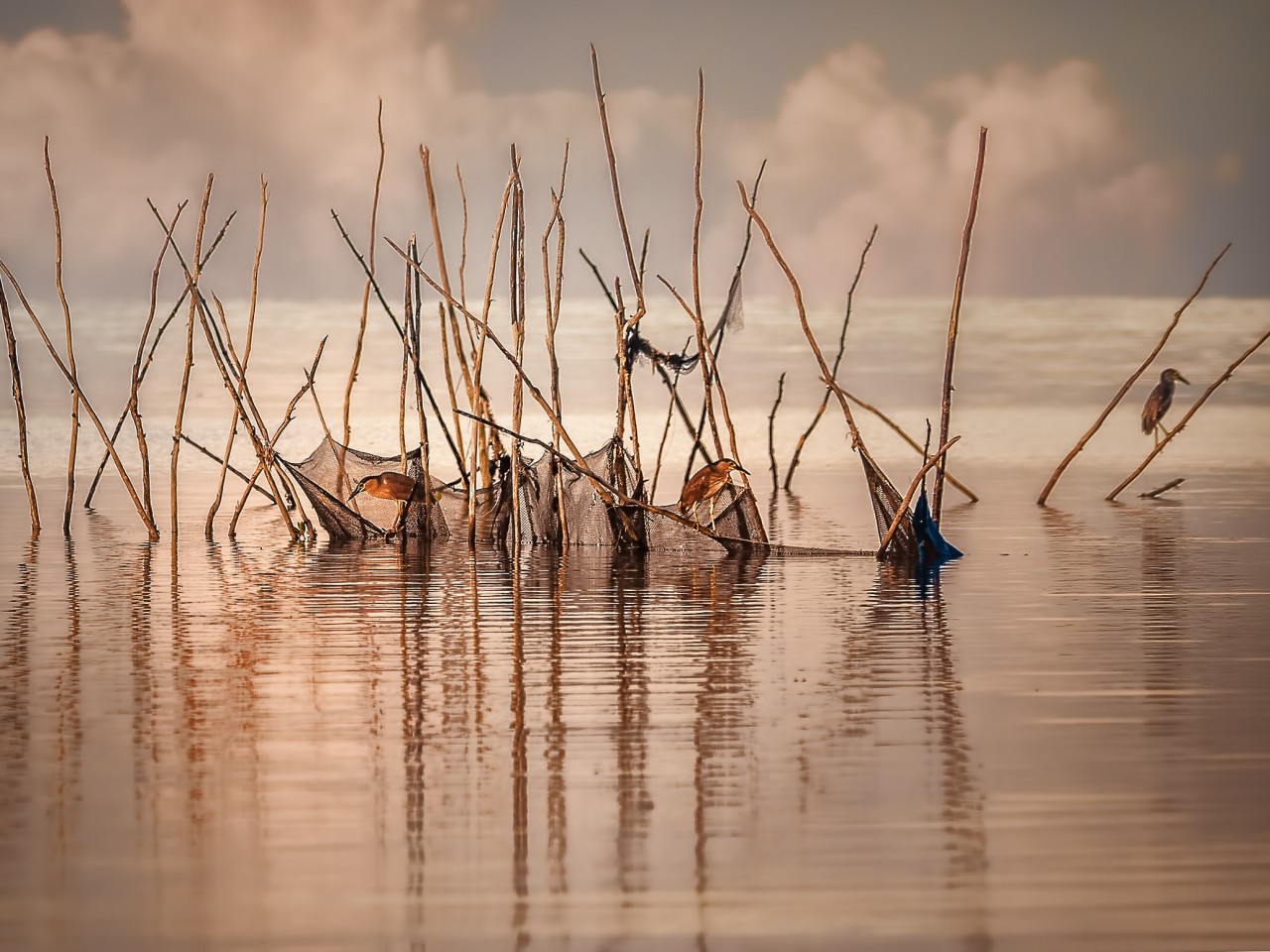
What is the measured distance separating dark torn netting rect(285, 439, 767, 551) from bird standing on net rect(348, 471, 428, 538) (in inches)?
1.2

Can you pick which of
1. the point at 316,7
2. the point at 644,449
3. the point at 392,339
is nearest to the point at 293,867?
the point at 644,449

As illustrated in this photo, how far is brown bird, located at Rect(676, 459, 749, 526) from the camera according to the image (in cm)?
390

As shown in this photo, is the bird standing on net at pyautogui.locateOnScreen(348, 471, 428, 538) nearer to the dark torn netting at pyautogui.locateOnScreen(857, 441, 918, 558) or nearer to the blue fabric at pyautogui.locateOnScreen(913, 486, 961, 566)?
the dark torn netting at pyautogui.locateOnScreen(857, 441, 918, 558)

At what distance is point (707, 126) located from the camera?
11812 millimetres

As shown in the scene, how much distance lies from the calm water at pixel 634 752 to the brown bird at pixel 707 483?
17cm

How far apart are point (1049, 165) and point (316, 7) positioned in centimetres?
553

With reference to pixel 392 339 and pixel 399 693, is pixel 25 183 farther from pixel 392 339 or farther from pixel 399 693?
pixel 399 693

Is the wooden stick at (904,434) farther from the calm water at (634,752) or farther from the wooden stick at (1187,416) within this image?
the wooden stick at (1187,416)

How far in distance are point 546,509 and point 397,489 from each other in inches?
16.4

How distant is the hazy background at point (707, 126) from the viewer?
11453 mm

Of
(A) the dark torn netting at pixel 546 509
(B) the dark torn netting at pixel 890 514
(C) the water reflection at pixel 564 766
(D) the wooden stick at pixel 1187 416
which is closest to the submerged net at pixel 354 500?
(A) the dark torn netting at pixel 546 509

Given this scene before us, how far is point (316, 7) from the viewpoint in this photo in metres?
11.7

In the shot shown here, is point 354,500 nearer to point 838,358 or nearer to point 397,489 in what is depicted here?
point 397,489

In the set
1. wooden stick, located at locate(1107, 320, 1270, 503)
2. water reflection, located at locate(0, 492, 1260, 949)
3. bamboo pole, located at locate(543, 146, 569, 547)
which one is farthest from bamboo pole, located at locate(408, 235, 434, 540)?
wooden stick, located at locate(1107, 320, 1270, 503)
